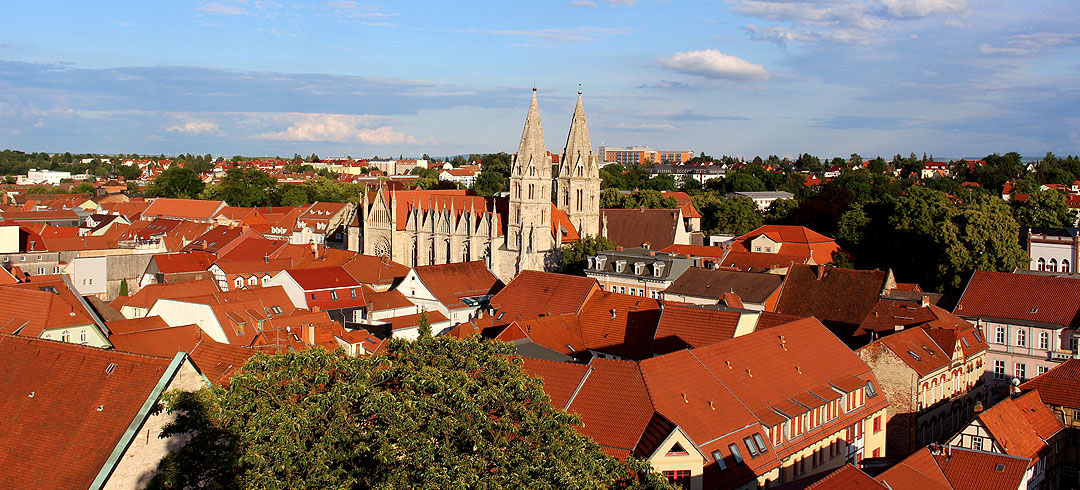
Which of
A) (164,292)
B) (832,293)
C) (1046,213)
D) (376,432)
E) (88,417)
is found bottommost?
(164,292)

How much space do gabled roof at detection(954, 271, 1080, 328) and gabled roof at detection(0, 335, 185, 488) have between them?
4102cm

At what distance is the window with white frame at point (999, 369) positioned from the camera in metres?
45.2

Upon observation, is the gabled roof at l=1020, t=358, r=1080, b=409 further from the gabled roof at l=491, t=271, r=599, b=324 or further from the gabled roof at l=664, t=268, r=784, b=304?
the gabled roof at l=491, t=271, r=599, b=324

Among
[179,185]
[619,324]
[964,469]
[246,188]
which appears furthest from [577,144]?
[179,185]

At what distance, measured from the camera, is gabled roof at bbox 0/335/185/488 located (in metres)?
16.5

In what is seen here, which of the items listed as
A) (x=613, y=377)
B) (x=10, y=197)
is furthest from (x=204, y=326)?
(x=10, y=197)

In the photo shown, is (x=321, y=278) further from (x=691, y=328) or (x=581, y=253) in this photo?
(x=691, y=328)

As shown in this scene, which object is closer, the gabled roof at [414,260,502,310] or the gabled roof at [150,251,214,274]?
the gabled roof at [414,260,502,310]

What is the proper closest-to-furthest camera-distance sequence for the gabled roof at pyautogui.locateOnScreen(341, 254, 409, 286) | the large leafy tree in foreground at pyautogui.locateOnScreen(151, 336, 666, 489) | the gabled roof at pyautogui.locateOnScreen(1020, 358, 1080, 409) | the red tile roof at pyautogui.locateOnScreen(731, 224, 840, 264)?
the large leafy tree in foreground at pyautogui.locateOnScreen(151, 336, 666, 489) < the gabled roof at pyautogui.locateOnScreen(1020, 358, 1080, 409) < the gabled roof at pyautogui.locateOnScreen(341, 254, 409, 286) < the red tile roof at pyautogui.locateOnScreen(731, 224, 840, 264)

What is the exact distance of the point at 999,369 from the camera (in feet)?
149

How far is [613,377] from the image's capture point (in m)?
27.7

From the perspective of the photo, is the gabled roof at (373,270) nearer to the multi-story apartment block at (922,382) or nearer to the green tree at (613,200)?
the multi-story apartment block at (922,382)

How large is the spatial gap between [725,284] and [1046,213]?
36079 millimetres

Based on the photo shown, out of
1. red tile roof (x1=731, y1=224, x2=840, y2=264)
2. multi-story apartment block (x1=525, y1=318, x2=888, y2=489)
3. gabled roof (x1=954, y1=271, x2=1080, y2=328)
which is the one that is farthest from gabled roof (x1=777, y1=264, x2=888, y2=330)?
red tile roof (x1=731, y1=224, x2=840, y2=264)
